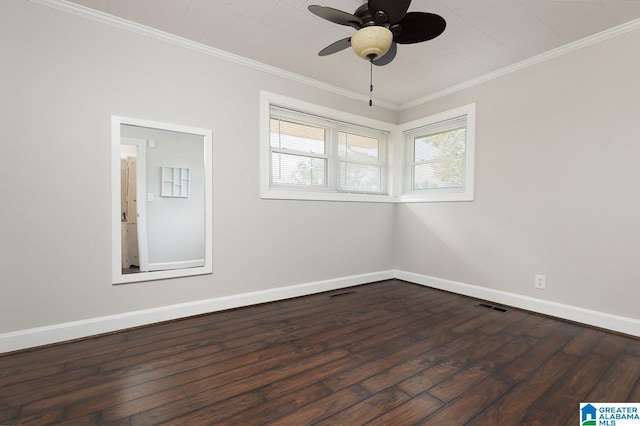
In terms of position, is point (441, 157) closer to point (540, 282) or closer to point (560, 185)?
point (560, 185)

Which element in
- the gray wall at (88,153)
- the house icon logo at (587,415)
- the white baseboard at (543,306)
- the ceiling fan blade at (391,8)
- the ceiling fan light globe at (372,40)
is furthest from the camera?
the white baseboard at (543,306)

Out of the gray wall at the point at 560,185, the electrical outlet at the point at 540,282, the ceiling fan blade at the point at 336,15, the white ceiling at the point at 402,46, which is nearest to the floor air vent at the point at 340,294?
the gray wall at the point at 560,185

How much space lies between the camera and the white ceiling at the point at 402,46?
2332 millimetres

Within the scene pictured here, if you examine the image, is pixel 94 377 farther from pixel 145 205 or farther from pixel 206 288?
pixel 145 205

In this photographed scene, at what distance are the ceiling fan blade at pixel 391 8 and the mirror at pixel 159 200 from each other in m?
1.90

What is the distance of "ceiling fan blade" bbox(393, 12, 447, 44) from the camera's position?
78.0 inches

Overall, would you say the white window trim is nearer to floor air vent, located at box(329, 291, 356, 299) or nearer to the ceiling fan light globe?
floor air vent, located at box(329, 291, 356, 299)

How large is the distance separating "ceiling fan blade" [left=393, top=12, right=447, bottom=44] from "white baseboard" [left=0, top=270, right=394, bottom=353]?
2.78 m

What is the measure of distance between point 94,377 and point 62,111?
2.00m

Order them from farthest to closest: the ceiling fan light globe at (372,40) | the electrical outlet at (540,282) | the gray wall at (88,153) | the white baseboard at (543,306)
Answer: the electrical outlet at (540,282) → the white baseboard at (543,306) → the gray wall at (88,153) → the ceiling fan light globe at (372,40)

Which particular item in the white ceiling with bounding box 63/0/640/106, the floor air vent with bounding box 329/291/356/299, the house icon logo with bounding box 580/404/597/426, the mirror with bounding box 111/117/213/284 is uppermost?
the white ceiling with bounding box 63/0/640/106

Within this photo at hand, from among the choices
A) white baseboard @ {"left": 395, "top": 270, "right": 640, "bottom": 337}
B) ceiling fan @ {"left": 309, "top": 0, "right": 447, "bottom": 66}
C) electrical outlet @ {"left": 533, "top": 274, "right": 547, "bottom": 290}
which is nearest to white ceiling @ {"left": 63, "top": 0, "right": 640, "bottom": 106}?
ceiling fan @ {"left": 309, "top": 0, "right": 447, "bottom": 66}

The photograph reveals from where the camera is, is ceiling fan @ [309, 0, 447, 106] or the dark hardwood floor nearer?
the dark hardwood floor

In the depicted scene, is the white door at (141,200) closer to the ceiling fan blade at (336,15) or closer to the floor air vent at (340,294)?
the ceiling fan blade at (336,15)
